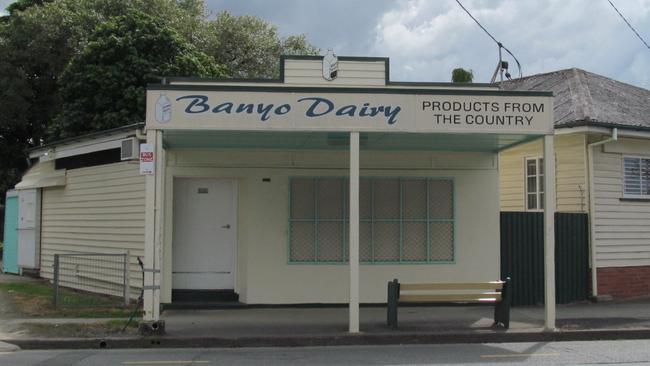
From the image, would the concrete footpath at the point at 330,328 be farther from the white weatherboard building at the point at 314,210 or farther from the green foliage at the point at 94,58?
the green foliage at the point at 94,58

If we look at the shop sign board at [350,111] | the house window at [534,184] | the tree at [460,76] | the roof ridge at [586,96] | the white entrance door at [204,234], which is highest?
the tree at [460,76]

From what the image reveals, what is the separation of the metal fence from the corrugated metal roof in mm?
8935

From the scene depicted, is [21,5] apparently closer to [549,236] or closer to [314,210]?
[314,210]

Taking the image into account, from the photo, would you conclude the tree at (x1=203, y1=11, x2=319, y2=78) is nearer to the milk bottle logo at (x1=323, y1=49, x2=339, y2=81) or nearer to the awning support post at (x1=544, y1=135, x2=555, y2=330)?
the milk bottle logo at (x1=323, y1=49, x2=339, y2=81)

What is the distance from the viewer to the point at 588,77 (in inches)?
627

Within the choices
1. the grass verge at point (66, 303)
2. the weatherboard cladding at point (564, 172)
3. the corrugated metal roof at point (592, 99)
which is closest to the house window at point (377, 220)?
the weatherboard cladding at point (564, 172)

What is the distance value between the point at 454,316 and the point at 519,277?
1.98 m

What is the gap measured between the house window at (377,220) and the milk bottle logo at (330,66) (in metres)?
2.02

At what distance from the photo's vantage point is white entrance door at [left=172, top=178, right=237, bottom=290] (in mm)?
12109

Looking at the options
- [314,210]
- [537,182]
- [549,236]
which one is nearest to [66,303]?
[314,210]

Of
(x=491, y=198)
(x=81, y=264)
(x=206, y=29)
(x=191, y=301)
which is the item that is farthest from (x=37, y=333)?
(x=206, y=29)

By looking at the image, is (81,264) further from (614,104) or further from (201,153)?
(614,104)

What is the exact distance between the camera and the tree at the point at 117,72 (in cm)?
2217

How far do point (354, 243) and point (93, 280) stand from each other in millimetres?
6242
